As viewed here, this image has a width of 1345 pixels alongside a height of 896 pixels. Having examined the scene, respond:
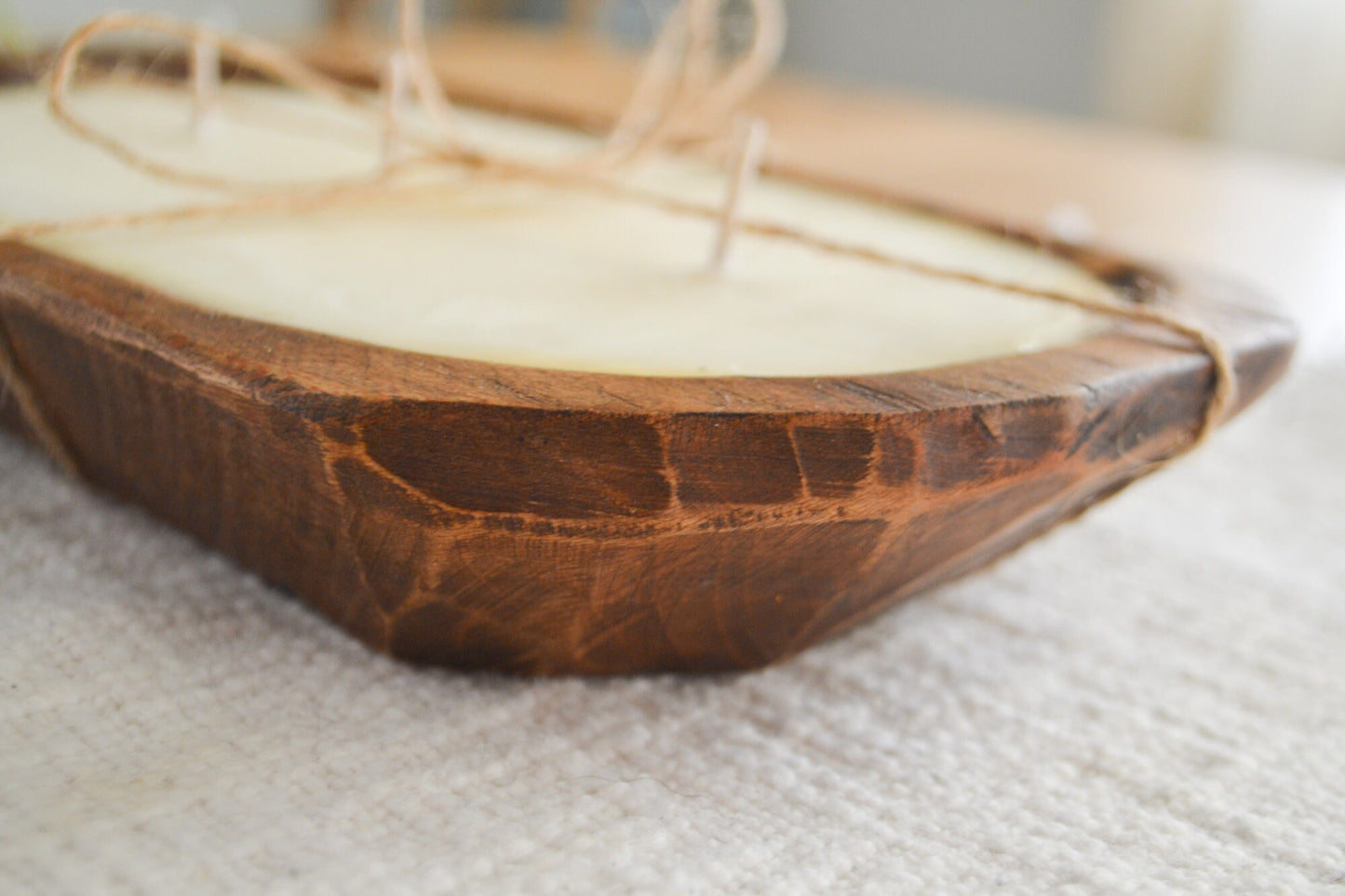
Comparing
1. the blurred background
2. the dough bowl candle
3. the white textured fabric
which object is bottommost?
the white textured fabric

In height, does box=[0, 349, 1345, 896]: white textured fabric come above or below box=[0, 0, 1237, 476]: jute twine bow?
below

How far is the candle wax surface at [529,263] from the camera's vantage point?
1.01 ft

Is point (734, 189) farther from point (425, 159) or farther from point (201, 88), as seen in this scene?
point (201, 88)

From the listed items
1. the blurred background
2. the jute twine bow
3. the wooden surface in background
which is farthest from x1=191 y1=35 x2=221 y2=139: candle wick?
the blurred background

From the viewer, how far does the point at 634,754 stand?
0.30 m

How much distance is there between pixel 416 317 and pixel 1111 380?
17 centimetres

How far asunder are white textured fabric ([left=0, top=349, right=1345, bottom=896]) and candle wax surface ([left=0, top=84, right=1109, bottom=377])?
85mm

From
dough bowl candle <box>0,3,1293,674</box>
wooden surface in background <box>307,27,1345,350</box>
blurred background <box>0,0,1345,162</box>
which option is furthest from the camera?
blurred background <box>0,0,1345,162</box>

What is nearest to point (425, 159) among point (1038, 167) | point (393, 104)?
point (393, 104)

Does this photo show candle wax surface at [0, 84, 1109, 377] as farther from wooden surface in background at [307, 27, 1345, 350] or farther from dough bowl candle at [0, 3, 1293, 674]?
wooden surface in background at [307, 27, 1345, 350]

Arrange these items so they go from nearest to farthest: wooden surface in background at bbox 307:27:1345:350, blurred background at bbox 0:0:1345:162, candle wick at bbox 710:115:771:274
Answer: candle wick at bbox 710:115:771:274, wooden surface in background at bbox 307:27:1345:350, blurred background at bbox 0:0:1345:162

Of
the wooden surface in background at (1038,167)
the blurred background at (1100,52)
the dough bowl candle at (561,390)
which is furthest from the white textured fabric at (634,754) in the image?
the blurred background at (1100,52)

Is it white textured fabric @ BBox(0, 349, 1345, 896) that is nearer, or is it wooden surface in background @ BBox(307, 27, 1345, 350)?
white textured fabric @ BBox(0, 349, 1345, 896)

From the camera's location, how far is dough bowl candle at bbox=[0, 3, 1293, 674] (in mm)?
253
